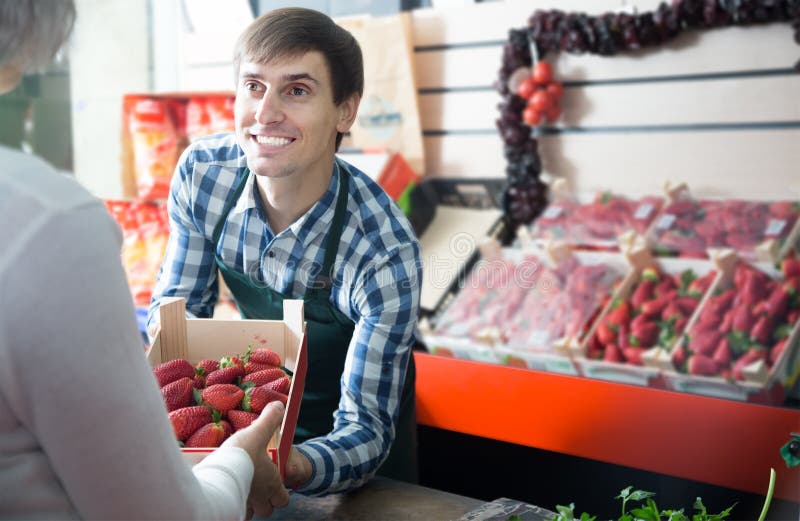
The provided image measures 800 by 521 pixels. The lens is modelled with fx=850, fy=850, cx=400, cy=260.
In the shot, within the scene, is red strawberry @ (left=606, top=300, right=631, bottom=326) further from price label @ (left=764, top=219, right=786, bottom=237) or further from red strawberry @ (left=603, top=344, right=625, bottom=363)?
price label @ (left=764, top=219, right=786, bottom=237)

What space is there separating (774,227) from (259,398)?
222 centimetres

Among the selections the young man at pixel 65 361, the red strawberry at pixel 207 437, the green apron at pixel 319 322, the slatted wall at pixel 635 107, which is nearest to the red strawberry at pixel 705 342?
the slatted wall at pixel 635 107

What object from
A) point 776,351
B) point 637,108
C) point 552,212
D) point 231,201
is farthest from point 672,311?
point 231,201

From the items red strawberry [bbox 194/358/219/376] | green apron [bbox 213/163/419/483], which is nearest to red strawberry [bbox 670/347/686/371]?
green apron [bbox 213/163/419/483]

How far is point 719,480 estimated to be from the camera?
248cm

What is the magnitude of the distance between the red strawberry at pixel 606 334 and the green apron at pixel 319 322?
3.69 feet

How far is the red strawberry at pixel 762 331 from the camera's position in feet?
9.27

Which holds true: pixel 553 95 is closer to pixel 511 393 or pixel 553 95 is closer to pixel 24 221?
pixel 511 393

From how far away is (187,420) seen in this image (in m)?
1.38

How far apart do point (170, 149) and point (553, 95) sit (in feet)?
6.19

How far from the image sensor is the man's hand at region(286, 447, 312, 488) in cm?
162

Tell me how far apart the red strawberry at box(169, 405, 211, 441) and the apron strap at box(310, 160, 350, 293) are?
58 cm

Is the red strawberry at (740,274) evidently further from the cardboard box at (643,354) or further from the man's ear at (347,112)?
the man's ear at (347,112)

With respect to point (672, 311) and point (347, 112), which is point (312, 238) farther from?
point (672, 311)
